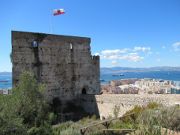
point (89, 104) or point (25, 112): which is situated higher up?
point (25, 112)

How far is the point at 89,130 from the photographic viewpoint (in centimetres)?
1712

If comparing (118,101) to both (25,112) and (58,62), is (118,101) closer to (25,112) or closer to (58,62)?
(58,62)

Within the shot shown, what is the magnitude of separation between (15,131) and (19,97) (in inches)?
93.7

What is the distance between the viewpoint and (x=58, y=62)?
26.4 m

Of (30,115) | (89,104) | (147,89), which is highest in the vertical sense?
(147,89)

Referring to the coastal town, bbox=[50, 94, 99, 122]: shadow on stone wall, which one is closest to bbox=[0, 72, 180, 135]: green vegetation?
bbox=[50, 94, 99, 122]: shadow on stone wall

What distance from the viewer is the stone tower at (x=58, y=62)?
78.4 feet

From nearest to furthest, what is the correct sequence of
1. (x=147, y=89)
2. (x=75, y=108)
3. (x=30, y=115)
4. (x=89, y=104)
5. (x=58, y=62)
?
1. (x=30, y=115)
2. (x=58, y=62)
3. (x=89, y=104)
4. (x=75, y=108)
5. (x=147, y=89)

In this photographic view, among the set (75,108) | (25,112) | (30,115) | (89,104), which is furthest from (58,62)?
(25,112)

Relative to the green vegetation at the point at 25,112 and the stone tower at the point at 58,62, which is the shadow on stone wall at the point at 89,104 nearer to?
the stone tower at the point at 58,62

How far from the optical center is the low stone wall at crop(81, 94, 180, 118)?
74.2 ft

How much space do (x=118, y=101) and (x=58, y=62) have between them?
5339mm

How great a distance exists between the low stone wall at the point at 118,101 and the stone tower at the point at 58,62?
1.78 m

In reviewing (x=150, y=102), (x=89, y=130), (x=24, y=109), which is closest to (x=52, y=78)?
(x=150, y=102)
